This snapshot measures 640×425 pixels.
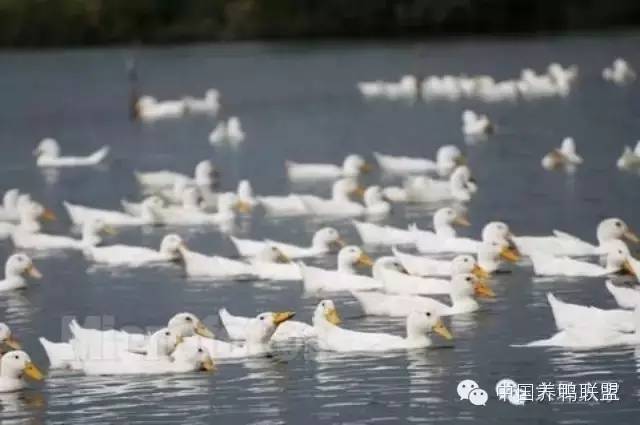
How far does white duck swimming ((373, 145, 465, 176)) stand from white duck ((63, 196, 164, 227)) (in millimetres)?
4848

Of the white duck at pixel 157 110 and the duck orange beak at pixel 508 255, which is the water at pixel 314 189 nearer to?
the duck orange beak at pixel 508 255

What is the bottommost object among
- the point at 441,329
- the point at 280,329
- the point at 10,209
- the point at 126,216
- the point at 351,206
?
the point at 441,329

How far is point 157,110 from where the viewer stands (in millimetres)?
41594

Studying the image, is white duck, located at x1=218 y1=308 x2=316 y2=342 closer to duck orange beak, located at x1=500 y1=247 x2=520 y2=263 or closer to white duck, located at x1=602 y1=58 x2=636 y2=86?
duck orange beak, located at x1=500 y1=247 x2=520 y2=263

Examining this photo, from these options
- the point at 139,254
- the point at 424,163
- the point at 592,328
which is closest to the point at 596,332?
the point at 592,328

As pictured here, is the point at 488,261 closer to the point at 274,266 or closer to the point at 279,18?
the point at 274,266

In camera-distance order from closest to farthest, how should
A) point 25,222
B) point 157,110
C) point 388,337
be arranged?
point 388,337 < point 25,222 < point 157,110

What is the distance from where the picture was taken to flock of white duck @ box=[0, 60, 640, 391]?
16516 millimetres

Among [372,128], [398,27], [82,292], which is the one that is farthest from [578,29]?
[82,292]

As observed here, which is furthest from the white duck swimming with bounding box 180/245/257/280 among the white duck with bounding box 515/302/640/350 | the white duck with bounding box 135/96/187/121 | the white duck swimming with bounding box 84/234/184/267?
the white duck with bounding box 135/96/187/121

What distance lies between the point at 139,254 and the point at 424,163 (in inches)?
310

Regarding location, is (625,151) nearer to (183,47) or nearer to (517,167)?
(517,167)

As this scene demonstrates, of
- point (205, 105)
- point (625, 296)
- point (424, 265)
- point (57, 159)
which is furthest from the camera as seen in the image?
point (205, 105)

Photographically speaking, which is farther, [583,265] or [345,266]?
[345,266]
